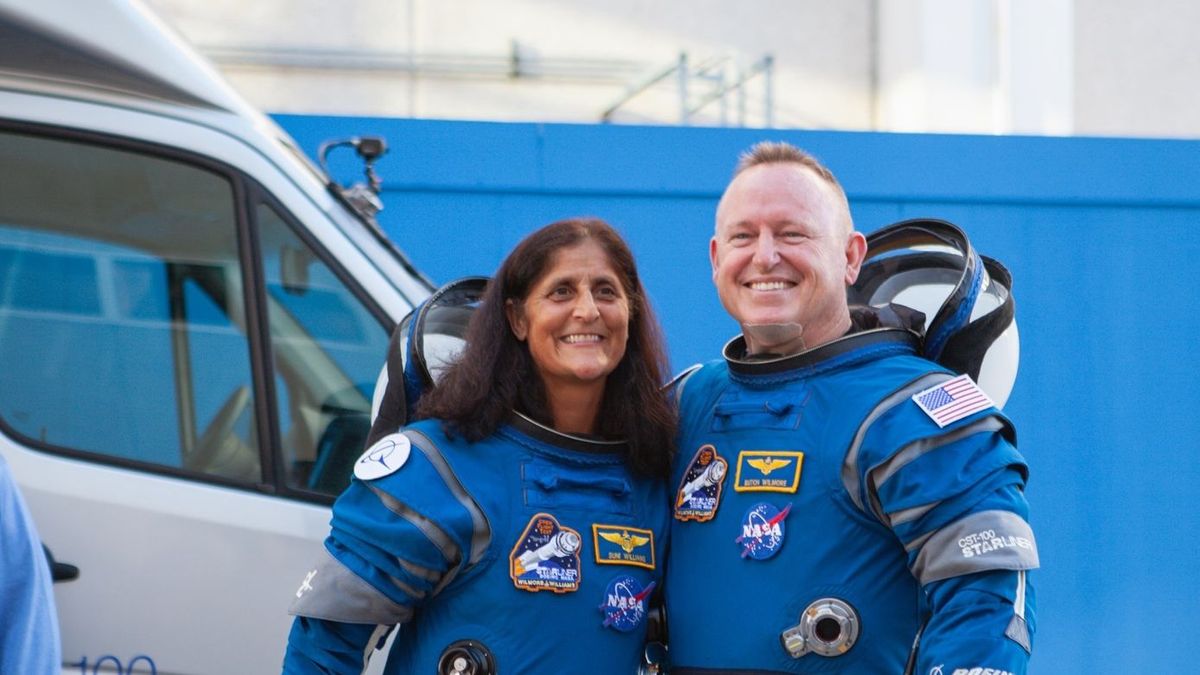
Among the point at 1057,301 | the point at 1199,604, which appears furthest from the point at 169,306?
the point at 1199,604

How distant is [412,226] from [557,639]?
10.1 ft

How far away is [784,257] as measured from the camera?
2.23 meters

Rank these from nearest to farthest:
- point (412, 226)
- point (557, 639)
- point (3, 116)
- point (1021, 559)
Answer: point (1021, 559)
point (557, 639)
point (3, 116)
point (412, 226)

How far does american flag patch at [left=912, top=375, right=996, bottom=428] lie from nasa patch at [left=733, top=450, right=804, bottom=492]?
218mm

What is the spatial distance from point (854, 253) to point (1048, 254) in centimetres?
309

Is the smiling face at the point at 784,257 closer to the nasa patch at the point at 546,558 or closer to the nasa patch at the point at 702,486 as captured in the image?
the nasa patch at the point at 702,486

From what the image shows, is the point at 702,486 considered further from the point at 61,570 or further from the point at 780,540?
the point at 61,570

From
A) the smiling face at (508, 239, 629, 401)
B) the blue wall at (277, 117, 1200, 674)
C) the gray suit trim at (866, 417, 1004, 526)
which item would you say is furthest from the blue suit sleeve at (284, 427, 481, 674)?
the blue wall at (277, 117, 1200, 674)

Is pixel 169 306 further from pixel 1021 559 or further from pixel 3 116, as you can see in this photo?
pixel 1021 559

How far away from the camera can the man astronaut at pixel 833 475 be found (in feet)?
6.28

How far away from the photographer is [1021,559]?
1864mm

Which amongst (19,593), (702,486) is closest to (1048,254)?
(702,486)

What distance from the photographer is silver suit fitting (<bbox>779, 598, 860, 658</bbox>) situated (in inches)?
79.3

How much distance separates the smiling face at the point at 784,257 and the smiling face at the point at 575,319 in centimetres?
19
